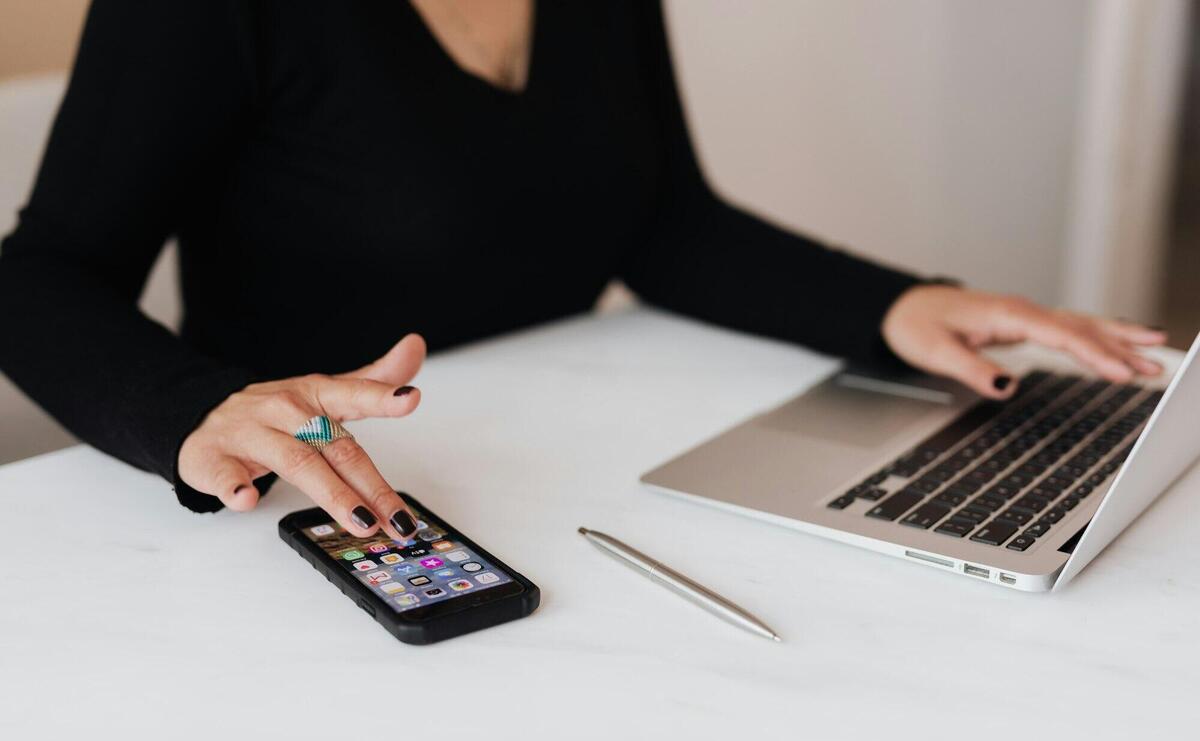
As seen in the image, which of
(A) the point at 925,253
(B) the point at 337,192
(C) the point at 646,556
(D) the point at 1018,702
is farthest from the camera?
(A) the point at 925,253

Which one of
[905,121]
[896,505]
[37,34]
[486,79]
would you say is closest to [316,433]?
[896,505]

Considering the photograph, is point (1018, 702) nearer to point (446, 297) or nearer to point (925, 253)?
point (446, 297)

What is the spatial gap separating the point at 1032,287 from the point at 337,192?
2012 mm

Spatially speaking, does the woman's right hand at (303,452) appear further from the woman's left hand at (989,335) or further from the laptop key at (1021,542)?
the woman's left hand at (989,335)

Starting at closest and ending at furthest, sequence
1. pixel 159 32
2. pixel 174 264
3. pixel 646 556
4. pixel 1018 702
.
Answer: pixel 1018 702 < pixel 646 556 < pixel 159 32 < pixel 174 264

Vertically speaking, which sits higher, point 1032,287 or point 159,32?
point 159,32

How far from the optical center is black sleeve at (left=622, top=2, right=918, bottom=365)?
42.1 inches

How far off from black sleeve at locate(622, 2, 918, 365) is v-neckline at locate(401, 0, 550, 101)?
0.16 meters

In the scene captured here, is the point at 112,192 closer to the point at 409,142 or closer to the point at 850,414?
the point at 409,142

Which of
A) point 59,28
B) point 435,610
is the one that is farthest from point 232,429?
point 59,28

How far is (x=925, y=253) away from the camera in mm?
2641

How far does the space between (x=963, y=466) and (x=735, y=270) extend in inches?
16.4

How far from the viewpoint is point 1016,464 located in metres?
0.81

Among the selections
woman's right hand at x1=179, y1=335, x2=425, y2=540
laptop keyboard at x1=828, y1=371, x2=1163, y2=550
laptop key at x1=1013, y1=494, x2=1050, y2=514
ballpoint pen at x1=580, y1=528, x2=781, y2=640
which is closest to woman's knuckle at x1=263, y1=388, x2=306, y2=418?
woman's right hand at x1=179, y1=335, x2=425, y2=540
